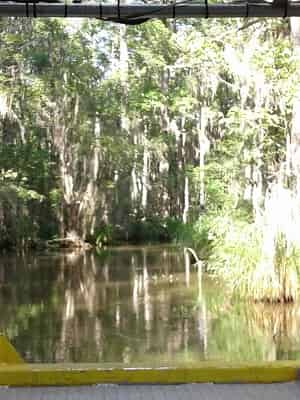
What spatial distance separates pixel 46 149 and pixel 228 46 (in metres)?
14.4

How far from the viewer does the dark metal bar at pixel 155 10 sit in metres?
4.47

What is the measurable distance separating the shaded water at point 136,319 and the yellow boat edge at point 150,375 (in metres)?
2.31

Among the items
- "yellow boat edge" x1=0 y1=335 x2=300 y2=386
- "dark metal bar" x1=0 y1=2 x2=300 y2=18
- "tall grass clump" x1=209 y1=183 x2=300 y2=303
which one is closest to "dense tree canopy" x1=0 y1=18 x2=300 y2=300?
"tall grass clump" x1=209 y1=183 x2=300 y2=303

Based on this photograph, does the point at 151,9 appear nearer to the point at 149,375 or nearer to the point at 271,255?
the point at 149,375

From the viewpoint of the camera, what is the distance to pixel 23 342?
1101 cm

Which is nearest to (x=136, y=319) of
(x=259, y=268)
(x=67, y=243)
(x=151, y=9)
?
(x=259, y=268)

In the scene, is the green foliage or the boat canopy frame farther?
the green foliage

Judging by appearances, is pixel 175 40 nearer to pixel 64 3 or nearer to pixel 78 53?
pixel 78 53

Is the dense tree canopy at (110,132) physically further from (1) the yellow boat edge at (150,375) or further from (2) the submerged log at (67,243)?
(1) the yellow boat edge at (150,375)

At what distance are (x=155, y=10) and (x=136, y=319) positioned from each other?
8948mm

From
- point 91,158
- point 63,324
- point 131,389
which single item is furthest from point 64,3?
point 91,158

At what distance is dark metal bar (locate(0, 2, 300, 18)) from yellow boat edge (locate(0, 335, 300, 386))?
2009mm

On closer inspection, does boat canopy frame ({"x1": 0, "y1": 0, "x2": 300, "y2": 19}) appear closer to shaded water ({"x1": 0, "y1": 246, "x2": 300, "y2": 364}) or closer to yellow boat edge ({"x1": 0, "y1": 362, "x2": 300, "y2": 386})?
yellow boat edge ({"x1": 0, "y1": 362, "x2": 300, "y2": 386})

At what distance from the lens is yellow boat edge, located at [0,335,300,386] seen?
154 inches
